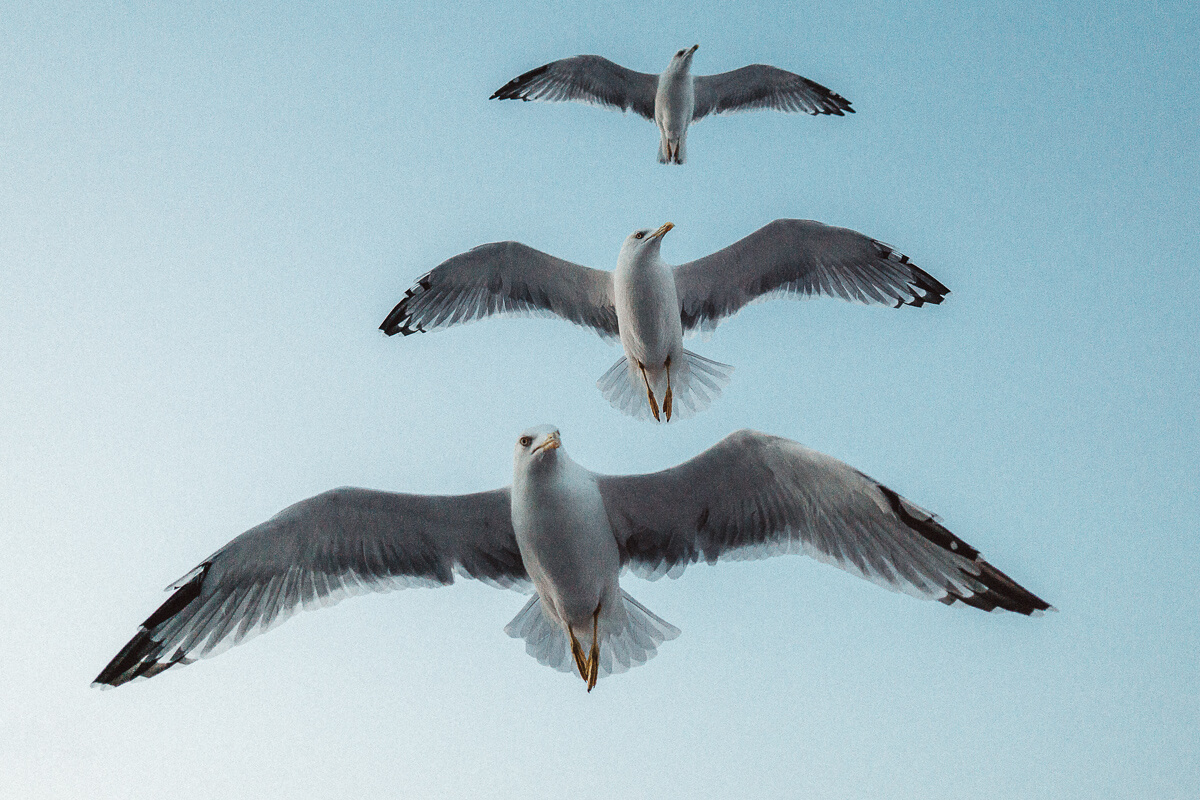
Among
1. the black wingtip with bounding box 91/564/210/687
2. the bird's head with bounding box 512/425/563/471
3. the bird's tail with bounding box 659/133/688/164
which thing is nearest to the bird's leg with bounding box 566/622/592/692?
the bird's head with bounding box 512/425/563/471

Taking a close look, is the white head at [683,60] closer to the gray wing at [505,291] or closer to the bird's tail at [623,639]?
the gray wing at [505,291]

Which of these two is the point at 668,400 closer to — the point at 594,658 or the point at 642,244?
the point at 642,244

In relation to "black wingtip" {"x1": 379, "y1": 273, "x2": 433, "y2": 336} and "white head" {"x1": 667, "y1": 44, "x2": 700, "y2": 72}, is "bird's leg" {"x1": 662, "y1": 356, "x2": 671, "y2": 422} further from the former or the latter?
"white head" {"x1": 667, "y1": 44, "x2": 700, "y2": 72}

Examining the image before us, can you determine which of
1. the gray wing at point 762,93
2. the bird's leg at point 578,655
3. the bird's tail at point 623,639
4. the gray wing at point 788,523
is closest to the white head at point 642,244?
the gray wing at point 788,523

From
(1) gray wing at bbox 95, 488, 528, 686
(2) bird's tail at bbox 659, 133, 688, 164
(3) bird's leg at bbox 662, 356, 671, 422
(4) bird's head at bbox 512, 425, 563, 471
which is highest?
(2) bird's tail at bbox 659, 133, 688, 164

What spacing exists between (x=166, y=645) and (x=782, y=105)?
197 inches

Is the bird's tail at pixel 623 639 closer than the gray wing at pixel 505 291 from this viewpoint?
Yes

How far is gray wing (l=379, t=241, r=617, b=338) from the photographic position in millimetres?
4859

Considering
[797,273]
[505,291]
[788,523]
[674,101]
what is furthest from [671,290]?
[674,101]

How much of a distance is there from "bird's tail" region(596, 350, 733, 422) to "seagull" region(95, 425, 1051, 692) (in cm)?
146

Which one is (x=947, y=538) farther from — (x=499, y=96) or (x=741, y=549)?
(x=499, y=96)

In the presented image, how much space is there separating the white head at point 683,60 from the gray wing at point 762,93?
343mm

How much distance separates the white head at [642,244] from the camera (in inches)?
168

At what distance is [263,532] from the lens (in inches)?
118
